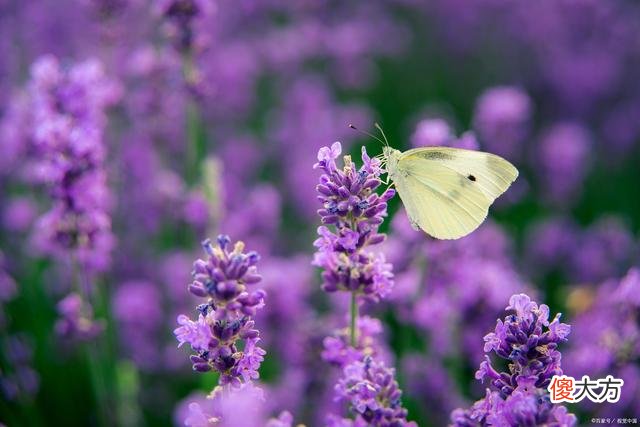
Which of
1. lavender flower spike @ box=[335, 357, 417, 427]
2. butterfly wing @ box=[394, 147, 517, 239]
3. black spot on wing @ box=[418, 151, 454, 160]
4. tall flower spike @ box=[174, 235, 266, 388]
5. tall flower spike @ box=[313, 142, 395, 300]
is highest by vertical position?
black spot on wing @ box=[418, 151, 454, 160]

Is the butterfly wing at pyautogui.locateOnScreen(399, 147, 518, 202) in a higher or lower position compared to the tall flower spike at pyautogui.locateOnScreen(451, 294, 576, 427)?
higher

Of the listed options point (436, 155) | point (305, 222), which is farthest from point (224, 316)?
point (305, 222)

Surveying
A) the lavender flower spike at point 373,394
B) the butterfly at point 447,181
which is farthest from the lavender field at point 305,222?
the butterfly at point 447,181

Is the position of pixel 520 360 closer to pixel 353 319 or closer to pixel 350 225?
pixel 353 319

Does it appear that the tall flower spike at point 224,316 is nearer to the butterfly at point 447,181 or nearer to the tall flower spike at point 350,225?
the tall flower spike at point 350,225

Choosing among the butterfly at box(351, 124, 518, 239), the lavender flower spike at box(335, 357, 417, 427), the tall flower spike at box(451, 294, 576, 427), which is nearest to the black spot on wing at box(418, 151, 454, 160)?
the butterfly at box(351, 124, 518, 239)

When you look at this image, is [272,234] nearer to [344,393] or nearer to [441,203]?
[441,203]

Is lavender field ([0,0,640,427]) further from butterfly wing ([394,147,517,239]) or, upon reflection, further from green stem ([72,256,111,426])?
butterfly wing ([394,147,517,239])
